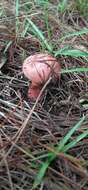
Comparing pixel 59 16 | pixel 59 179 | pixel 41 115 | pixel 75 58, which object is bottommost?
pixel 59 179

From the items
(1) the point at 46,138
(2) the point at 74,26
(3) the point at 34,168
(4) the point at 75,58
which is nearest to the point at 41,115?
(1) the point at 46,138

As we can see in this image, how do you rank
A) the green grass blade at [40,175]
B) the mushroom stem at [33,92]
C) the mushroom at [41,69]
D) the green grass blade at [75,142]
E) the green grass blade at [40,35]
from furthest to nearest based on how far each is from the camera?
the green grass blade at [40,35] → the mushroom stem at [33,92] → the mushroom at [41,69] → the green grass blade at [75,142] → the green grass blade at [40,175]

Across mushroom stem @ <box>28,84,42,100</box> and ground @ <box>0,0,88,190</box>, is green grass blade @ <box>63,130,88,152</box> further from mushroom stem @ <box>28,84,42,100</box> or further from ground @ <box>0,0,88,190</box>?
mushroom stem @ <box>28,84,42,100</box>

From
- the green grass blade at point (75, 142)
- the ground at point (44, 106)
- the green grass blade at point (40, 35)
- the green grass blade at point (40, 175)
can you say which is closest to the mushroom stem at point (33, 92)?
the ground at point (44, 106)

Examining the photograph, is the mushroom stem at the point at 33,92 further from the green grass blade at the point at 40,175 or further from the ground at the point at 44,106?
the green grass blade at the point at 40,175

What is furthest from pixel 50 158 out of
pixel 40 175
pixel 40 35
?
pixel 40 35

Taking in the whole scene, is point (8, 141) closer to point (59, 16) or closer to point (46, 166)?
point (46, 166)
